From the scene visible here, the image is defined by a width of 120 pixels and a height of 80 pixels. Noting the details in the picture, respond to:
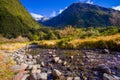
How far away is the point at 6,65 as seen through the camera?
59.6 feet

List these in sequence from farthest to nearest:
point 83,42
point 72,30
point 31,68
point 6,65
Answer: point 72,30 → point 83,42 → point 6,65 → point 31,68

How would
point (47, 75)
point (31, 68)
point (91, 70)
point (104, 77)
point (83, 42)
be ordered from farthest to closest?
point (83, 42)
point (31, 68)
point (91, 70)
point (47, 75)
point (104, 77)

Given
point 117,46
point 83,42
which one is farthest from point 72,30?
point 117,46

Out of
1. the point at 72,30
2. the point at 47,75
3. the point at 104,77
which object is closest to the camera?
the point at 104,77

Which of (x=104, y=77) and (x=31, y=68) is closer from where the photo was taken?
(x=104, y=77)

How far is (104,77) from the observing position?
13312 mm

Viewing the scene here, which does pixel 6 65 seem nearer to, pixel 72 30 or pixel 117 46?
pixel 117 46

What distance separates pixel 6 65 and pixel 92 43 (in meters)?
17.7

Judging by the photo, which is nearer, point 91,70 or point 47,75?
point 47,75

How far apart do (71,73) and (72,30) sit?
87.6m

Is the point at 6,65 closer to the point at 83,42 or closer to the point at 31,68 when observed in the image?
the point at 31,68

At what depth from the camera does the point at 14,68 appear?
664 inches

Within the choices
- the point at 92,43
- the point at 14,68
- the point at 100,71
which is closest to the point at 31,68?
the point at 14,68

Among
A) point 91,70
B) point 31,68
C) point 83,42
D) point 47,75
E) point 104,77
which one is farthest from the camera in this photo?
point 83,42
